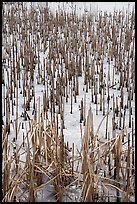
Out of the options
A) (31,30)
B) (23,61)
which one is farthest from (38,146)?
(31,30)

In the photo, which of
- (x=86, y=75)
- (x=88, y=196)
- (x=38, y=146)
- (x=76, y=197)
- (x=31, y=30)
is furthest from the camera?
(x=31, y=30)

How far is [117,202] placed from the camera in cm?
184

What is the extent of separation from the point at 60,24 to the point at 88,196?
4628 mm

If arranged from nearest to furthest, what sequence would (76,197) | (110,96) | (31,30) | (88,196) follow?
(88,196), (76,197), (110,96), (31,30)

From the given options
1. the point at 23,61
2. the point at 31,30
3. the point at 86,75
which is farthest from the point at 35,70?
the point at 31,30

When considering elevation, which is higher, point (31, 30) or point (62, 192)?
point (31, 30)

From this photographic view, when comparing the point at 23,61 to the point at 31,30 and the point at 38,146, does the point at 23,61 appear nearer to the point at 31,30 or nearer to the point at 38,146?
the point at 31,30

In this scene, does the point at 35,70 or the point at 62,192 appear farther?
the point at 35,70

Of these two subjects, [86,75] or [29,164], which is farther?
[86,75]

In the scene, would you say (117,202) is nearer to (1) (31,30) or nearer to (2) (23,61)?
(2) (23,61)

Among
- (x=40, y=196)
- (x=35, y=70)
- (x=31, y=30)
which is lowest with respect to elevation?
(x=40, y=196)

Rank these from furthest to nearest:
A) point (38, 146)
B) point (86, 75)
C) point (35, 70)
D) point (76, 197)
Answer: point (35, 70) < point (86, 75) < point (38, 146) < point (76, 197)

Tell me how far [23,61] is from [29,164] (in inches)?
111

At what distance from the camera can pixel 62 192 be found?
6.32 ft
